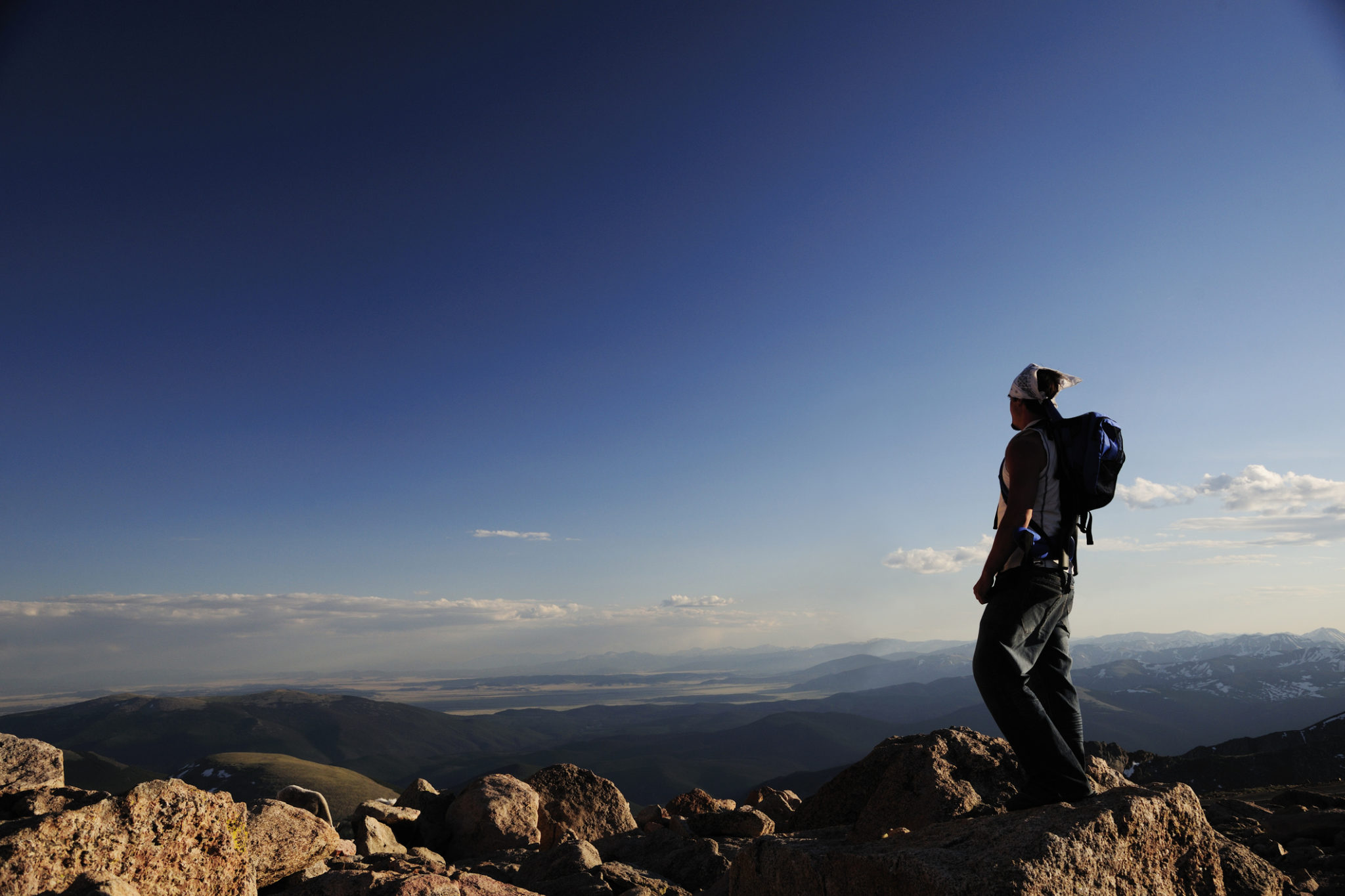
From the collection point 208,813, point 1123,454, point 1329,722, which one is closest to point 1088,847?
point 1123,454

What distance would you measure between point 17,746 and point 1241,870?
516 inches

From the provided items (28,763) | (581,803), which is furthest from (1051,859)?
(581,803)

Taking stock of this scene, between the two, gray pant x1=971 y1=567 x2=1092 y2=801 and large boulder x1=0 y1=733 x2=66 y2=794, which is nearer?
gray pant x1=971 y1=567 x2=1092 y2=801

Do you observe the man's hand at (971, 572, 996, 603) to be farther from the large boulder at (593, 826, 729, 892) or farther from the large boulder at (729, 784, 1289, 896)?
the large boulder at (593, 826, 729, 892)

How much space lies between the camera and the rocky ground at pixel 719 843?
3914mm

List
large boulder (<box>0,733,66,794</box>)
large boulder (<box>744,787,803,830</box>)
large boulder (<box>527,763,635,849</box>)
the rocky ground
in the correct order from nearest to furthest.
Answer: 1. the rocky ground
2. large boulder (<box>0,733,66,794</box>)
3. large boulder (<box>744,787,803,830</box>)
4. large boulder (<box>527,763,635,849</box>)

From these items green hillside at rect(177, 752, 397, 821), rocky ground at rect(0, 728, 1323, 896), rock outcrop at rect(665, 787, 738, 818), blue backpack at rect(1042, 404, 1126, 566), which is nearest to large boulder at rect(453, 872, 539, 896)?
rocky ground at rect(0, 728, 1323, 896)

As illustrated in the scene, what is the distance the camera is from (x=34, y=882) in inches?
191

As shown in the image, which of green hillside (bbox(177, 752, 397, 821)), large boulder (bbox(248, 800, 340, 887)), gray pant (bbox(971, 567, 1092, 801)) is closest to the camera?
gray pant (bbox(971, 567, 1092, 801))

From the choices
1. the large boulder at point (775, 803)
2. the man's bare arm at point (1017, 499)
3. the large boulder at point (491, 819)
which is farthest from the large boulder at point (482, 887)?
the large boulder at point (775, 803)

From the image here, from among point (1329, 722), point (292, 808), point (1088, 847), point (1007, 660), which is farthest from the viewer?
point (1329, 722)

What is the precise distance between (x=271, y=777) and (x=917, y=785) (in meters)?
208

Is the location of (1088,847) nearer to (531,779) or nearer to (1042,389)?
(1042,389)

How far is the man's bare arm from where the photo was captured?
189 inches
